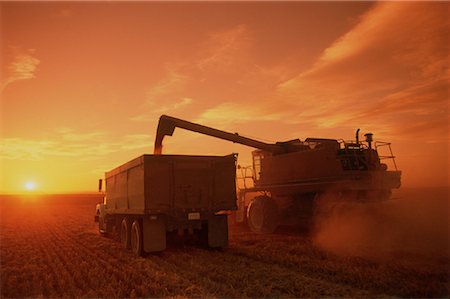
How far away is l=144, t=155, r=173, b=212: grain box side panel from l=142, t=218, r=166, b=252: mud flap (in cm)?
48

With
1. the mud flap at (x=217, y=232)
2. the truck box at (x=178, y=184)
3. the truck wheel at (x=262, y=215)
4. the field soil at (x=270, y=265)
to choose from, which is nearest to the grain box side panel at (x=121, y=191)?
the truck box at (x=178, y=184)

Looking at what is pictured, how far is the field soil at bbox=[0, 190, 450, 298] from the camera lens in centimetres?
716

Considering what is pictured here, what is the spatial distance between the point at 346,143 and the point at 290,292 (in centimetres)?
792

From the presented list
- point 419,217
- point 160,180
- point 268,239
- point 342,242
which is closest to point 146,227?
point 160,180

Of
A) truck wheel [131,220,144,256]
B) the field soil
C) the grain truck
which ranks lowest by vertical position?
the field soil

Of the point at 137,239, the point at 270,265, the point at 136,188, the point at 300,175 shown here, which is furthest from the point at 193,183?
the point at 300,175

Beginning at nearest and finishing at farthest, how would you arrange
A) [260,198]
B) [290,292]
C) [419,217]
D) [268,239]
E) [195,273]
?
[290,292] → [195,273] → [419,217] → [268,239] → [260,198]

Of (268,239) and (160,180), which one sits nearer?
(160,180)

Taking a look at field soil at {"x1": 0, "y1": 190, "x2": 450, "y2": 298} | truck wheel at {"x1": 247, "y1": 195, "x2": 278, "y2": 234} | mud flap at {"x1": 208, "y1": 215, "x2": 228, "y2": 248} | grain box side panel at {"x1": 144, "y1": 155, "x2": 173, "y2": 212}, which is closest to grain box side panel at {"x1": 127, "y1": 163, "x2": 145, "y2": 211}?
grain box side panel at {"x1": 144, "y1": 155, "x2": 173, "y2": 212}

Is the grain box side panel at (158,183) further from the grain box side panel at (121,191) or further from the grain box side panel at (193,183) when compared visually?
the grain box side panel at (121,191)

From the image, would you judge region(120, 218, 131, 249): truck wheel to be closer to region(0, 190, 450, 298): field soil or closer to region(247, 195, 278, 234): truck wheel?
region(0, 190, 450, 298): field soil

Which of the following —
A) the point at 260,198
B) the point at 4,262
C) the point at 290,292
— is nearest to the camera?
the point at 290,292

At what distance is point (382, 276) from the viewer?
305 inches

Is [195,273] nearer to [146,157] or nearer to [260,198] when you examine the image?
[146,157]
